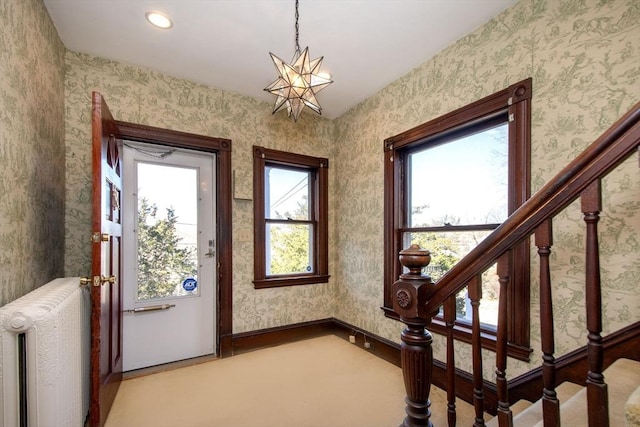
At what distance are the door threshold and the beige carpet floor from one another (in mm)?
64

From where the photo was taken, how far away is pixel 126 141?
2592 millimetres

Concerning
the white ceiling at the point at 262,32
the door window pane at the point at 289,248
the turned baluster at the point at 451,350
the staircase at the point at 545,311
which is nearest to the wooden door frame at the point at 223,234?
the door window pane at the point at 289,248

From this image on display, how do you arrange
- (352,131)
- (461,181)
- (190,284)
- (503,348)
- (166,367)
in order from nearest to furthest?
(503,348) < (461,181) < (166,367) < (190,284) < (352,131)

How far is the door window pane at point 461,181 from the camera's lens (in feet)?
6.80

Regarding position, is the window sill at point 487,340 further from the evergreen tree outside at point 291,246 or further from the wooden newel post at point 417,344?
the evergreen tree outside at point 291,246

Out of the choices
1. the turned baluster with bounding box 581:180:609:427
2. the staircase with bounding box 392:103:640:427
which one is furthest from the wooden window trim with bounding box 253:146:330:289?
the turned baluster with bounding box 581:180:609:427

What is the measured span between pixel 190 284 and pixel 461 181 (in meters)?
2.58

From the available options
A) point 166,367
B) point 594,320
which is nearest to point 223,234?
point 166,367

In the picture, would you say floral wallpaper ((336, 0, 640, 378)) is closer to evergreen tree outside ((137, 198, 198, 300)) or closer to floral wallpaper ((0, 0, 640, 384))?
floral wallpaper ((0, 0, 640, 384))

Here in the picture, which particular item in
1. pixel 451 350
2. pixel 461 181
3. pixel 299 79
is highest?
pixel 299 79

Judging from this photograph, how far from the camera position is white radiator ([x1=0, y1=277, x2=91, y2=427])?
1.21m

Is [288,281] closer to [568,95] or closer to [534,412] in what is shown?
[534,412]

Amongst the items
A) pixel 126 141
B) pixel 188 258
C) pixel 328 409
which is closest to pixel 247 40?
pixel 126 141

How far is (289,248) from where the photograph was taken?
3.39 metres
